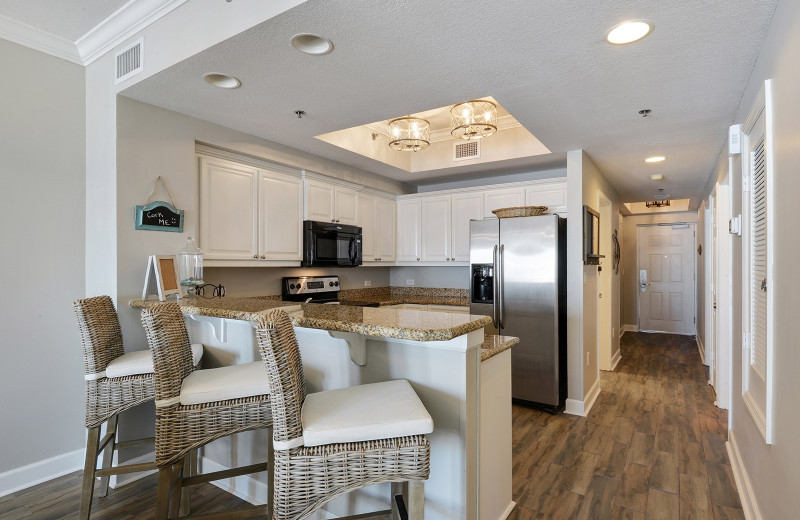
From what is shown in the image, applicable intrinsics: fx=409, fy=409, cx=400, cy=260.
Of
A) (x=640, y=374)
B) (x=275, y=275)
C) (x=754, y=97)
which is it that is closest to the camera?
(x=754, y=97)

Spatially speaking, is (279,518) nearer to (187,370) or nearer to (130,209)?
(187,370)

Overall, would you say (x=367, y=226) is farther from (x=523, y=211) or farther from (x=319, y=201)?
(x=523, y=211)

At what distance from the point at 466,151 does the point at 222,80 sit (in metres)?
2.63

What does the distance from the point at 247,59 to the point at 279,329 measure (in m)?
1.47

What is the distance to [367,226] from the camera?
462 centimetres

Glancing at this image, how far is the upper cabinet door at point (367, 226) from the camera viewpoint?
14.8ft

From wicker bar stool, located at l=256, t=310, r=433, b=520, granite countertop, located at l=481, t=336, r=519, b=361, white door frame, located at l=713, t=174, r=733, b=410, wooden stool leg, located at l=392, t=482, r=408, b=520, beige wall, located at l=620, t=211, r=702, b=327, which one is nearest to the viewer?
wicker bar stool, located at l=256, t=310, r=433, b=520

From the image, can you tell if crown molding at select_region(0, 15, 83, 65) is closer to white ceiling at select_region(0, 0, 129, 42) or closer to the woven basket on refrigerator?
white ceiling at select_region(0, 0, 129, 42)

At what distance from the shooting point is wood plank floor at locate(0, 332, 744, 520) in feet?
7.20

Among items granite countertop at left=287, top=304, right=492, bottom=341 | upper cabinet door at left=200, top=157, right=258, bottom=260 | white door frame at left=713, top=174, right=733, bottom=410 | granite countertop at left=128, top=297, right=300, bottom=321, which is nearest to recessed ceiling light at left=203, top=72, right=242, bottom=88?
upper cabinet door at left=200, top=157, right=258, bottom=260

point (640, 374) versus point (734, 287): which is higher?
point (734, 287)

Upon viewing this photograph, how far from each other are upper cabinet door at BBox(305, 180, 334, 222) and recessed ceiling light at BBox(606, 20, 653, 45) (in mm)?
2722

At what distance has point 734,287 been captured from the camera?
2.63 m

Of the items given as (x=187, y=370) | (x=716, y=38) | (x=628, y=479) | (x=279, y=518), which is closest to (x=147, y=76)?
(x=187, y=370)
